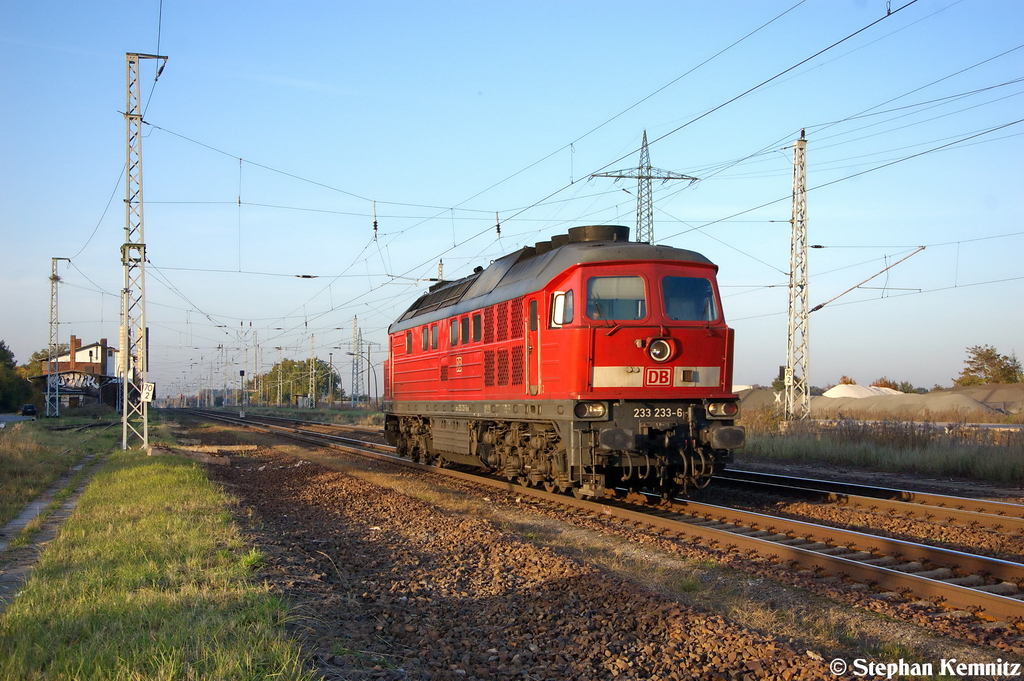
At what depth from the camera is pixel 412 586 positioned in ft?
24.9

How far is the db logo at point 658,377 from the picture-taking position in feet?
38.1

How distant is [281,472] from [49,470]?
541cm

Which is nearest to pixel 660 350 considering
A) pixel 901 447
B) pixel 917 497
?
pixel 917 497

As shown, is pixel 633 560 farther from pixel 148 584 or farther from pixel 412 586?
pixel 148 584

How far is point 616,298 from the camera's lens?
38.6 feet

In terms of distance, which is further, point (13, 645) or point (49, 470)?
point (49, 470)

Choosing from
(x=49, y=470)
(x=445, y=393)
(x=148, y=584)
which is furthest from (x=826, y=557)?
(x=49, y=470)

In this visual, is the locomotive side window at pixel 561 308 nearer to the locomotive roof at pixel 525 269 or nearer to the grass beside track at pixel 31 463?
the locomotive roof at pixel 525 269

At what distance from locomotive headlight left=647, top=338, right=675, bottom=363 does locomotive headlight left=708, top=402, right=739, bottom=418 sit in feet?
3.39

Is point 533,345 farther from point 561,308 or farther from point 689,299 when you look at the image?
point 689,299

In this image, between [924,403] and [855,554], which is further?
[924,403]

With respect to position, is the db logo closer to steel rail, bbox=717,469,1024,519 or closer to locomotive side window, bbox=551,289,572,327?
locomotive side window, bbox=551,289,572,327

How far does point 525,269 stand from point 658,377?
3303 millimetres

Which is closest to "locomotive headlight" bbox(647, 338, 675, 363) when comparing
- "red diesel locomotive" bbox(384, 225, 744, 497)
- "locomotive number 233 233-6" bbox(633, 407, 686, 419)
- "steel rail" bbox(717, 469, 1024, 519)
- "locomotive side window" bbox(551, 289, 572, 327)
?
"red diesel locomotive" bbox(384, 225, 744, 497)
